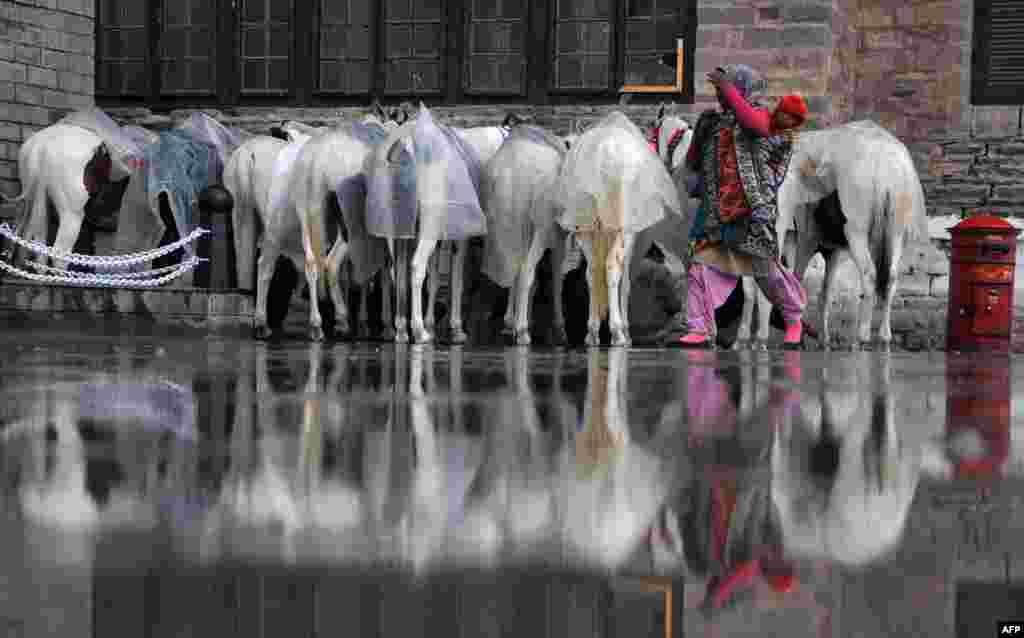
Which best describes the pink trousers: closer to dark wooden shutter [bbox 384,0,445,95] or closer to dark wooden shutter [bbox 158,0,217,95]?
dark wooden shutter [bbox 384,0,445,95]

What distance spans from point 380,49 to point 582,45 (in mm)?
2149

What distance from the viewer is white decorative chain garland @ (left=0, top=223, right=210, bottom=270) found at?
1519 cm

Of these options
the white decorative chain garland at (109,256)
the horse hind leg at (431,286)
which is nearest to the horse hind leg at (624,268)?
the horse hind leg at (431,286)

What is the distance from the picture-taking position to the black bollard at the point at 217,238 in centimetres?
1530

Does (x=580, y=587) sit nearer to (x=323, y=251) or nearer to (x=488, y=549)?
(x=488, y=549)

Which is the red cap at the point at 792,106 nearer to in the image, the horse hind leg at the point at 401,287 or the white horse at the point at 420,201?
the white horse at the point at 420,201

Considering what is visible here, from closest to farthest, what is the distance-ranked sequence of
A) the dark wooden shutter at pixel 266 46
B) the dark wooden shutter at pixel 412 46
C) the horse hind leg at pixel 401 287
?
the horse hind leg at pixel 401 287 → the dark wooden shutter at pixel 412 46 → the dark wooden shutter at pixel 266 46

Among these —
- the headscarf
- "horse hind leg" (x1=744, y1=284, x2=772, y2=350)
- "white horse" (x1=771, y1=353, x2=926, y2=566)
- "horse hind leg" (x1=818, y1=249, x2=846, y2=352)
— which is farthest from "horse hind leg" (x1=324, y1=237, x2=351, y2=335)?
"white horse" (x1=771, y1=353, x2=926, y2=566)

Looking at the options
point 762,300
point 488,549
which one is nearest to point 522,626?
point 488,549

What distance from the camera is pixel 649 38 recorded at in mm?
18172

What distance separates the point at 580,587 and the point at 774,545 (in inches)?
19.5

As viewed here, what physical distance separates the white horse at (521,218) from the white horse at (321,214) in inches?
37.8

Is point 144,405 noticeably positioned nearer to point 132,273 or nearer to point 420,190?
point 420,190

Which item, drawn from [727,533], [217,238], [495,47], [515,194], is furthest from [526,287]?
[727,533]
